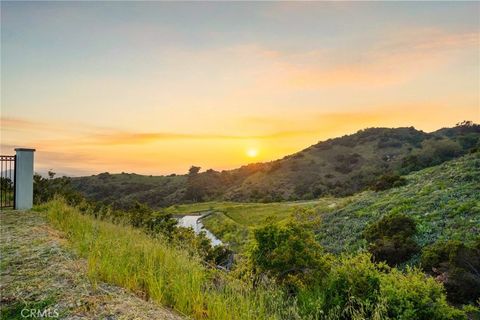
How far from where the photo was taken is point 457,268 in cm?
1148

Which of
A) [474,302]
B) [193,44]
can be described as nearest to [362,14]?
[193,44]

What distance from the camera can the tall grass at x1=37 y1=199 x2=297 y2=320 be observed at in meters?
6.09

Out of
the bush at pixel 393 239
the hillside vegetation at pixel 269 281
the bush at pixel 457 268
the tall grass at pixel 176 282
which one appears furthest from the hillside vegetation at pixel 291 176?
→ the tall grass at pixel 176 282

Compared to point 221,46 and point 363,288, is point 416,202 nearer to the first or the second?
point 221,46

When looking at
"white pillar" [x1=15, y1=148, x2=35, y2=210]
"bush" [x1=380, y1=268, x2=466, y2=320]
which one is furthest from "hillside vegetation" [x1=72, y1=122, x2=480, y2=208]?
"bush" [x1=380, y1=268, x2=466, y2=320]

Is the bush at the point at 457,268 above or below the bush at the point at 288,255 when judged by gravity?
below

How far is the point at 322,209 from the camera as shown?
29.4 meters

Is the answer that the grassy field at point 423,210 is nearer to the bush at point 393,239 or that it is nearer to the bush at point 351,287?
the bush at point 393,239

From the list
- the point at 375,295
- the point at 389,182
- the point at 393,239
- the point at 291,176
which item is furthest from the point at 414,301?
the point at 291,176

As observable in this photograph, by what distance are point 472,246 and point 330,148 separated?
89729mm

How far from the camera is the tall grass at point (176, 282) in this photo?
240 inches

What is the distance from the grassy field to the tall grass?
359cm

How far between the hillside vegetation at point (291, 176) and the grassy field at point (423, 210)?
28.1 metres

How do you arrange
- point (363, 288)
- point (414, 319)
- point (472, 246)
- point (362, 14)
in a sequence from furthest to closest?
1. point (362, 14)
2. point (472, 246)
3. point (363, 288)
4. point (414, 319)
